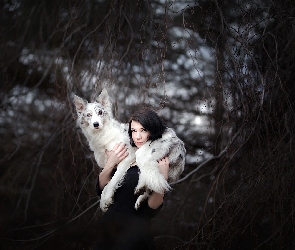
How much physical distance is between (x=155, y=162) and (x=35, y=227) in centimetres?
238

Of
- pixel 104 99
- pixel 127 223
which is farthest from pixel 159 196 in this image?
pixel 104 99

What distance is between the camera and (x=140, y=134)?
1898 mm

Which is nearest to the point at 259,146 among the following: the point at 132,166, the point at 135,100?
the point at 135,100

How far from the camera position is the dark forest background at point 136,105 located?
9.45 feet

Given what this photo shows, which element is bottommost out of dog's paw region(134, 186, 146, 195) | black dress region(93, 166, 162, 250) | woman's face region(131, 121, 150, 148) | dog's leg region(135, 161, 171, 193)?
black dress region(93, 166, 162, 250)

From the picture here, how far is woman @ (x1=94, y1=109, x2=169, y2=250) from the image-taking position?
180cm

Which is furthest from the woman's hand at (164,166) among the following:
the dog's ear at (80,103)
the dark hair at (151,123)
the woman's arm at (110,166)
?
the dog's ear at (80,103)

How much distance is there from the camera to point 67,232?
3.62 m

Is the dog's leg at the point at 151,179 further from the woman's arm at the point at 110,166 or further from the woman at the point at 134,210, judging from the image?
the woman's arm at the point at 110,166

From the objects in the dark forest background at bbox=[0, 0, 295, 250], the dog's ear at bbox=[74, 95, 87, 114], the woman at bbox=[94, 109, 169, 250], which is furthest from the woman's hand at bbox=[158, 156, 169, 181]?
the dark forest background at bbox=[0, 0, 295, 250]

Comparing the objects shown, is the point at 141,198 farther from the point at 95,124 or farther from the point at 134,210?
the point at 95,124

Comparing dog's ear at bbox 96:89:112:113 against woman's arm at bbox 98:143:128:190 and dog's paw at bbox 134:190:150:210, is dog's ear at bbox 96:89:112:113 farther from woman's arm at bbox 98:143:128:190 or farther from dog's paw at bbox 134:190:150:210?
dog's paw at bbox 134:190:150:210

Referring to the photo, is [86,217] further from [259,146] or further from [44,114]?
[259,146]

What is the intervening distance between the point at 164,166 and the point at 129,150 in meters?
0.28
